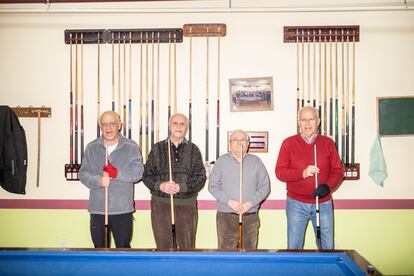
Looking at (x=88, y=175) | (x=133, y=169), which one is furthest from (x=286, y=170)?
(x=88, y=175)

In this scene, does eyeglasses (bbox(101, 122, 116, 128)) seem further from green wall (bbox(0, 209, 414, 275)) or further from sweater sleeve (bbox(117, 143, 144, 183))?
green wall (bbox(0, 209, 414, 275))

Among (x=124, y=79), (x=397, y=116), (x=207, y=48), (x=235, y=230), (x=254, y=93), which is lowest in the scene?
(x=235, y=230)

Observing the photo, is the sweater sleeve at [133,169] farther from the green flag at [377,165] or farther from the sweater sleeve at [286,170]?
the green flag at [377,165]

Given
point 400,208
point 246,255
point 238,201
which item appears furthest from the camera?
point 400,208

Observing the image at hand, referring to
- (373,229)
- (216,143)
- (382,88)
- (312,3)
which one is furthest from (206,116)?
(373,229)

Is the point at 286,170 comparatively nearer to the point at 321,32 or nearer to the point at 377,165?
the point at 377,165

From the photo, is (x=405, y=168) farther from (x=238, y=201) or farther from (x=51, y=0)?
(x=51, y=0)

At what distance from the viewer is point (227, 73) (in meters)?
3.66

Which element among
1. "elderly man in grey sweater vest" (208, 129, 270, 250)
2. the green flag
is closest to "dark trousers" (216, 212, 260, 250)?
"elderly man in grey sweater vest" (208, 129, 270, 250)

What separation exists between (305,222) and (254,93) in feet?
4.54

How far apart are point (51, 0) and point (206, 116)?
6.70 feet

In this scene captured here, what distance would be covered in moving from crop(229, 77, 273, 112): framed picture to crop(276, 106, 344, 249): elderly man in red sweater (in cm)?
59

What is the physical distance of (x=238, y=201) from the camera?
117 inches

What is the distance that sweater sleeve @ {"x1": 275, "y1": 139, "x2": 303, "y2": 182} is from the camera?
118 inches
